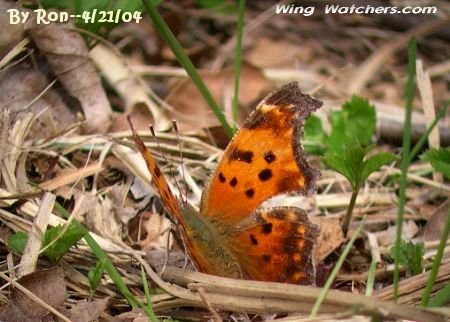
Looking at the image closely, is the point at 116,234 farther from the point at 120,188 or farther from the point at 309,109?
the point at 309,109

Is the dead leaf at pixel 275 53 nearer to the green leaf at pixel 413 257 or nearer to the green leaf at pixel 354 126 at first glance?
the green leaf at pixel 354 126

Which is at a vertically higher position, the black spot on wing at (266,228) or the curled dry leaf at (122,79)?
the curled dry leaf at (122,79)

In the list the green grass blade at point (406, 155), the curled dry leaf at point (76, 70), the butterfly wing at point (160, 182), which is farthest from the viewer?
the curled dry leaf at point (76, 70)

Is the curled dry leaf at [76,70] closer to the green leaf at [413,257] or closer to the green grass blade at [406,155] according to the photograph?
the green leaf at [413,257]

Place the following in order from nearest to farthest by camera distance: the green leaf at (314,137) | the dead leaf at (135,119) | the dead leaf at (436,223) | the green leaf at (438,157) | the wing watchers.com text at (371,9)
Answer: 1. the green leaf at (438,157)
2. the dead leaf at (436,223)
3. the dead leaf at (135,119)
4. the green leaf at (314,137)
5. the wing watchers.com text at (371,9)

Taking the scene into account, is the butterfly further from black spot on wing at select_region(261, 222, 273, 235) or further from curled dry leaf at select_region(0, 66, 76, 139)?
curled dry leaf at select_region(0, 66, 76, 139)

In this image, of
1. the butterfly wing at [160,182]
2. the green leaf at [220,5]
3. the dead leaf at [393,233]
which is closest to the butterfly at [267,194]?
the butterfly wing at [160,182]

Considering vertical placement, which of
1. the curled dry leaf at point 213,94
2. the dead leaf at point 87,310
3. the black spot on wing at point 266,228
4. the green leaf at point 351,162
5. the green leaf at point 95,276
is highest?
the curled dry leaf at point 213,94

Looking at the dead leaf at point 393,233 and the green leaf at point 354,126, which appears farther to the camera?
the green leaf at point 354,126
